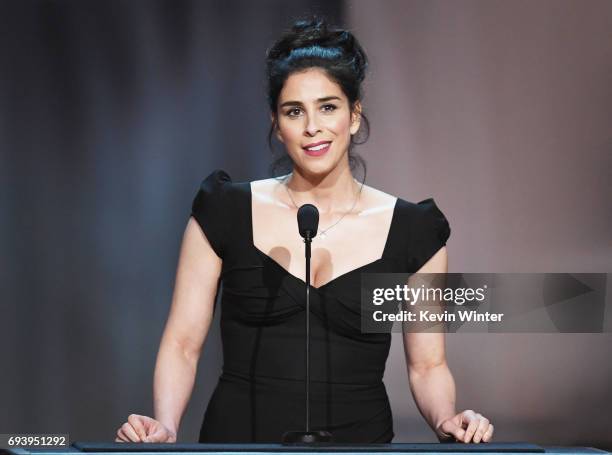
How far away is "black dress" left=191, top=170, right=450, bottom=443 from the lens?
251 centimetres

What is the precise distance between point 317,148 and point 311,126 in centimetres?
6

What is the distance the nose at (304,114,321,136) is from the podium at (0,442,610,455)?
2.92 feet

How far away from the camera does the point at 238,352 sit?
2559 mm

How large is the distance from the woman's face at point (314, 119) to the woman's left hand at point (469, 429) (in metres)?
0.67

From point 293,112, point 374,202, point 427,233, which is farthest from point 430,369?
point 293,112

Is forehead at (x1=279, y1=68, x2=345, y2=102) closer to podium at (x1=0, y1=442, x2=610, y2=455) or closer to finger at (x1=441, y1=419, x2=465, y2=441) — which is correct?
finger at (x1=441, y1=419, x2=465, y2=441)

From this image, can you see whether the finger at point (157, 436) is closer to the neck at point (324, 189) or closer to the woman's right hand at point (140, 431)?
the woman's right hand at point (140, 431)

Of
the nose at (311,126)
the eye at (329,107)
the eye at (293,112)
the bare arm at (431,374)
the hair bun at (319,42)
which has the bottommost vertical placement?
the bare arm at (431,374)

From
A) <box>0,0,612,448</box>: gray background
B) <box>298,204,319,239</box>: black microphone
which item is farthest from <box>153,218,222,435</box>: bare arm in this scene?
<box>0,0,612,448</box>: gray background

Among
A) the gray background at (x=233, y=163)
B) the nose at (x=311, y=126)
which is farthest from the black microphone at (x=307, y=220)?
the gray background at (x=233, y=163)

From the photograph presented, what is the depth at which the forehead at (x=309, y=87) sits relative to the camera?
257 centimetres

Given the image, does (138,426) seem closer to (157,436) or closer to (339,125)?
(157,436)

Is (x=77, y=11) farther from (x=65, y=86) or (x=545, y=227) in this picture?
(x=545, y=227)

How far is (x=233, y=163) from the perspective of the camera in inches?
→ 140
